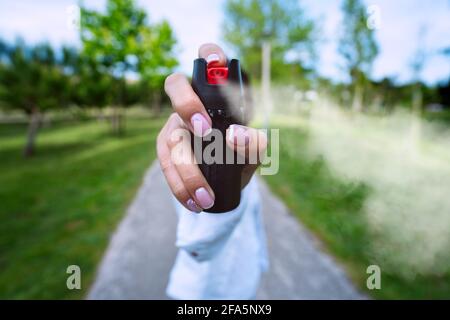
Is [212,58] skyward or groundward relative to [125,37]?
groundward

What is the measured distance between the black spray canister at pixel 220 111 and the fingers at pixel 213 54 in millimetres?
33

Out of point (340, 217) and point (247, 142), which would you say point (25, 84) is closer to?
point (340, 217)

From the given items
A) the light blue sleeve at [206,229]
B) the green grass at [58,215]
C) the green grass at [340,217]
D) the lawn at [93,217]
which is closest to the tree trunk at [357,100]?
the lawn at [93,217]

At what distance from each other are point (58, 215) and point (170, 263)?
3.26 metres

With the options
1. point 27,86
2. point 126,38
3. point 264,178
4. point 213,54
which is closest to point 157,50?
point 126,38

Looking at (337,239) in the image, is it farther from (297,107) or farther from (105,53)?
(297,107)

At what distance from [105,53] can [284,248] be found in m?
18.4

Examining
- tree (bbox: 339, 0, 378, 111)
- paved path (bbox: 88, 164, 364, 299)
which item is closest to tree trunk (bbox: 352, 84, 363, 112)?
tree (bbox: 339, 0, 378, 111)

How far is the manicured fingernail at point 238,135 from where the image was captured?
2.63 ft

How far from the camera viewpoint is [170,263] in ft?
10.6

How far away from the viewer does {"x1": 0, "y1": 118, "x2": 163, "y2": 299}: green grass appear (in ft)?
10.2

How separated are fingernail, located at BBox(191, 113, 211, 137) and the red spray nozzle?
116mm

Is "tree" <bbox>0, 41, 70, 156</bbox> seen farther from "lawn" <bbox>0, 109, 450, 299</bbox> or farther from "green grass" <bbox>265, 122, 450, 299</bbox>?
"green grass" <bbox>265, 122, 450, 299</bbox>

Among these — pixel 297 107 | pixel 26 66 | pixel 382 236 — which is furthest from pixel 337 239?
pixel 297 107
